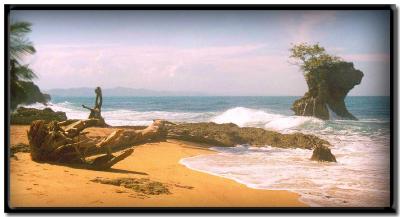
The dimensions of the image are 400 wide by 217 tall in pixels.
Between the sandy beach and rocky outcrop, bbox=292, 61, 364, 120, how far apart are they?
72 cm

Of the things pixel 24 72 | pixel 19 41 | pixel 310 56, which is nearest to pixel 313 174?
pixel 310 56

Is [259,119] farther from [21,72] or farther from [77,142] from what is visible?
[21,72]

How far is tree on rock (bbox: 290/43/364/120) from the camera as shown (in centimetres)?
581

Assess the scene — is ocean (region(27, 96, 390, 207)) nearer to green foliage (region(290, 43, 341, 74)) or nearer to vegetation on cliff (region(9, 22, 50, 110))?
vegetation on cliff (region(9, 22, 50, 110))

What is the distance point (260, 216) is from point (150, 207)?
2.96 feet

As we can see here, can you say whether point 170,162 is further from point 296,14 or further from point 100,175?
point 296,14

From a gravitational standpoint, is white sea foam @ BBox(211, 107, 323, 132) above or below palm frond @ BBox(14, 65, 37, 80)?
below

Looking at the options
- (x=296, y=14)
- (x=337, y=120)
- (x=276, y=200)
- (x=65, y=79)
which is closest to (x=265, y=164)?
(x=276, y=200)

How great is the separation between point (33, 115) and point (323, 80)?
2411mm

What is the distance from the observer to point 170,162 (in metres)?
5.85

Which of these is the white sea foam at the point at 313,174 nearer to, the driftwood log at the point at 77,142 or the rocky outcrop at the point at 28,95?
the driftwood log at the point at 77,142

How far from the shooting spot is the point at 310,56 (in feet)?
19.1

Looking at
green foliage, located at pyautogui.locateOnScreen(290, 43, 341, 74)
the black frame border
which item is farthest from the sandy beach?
green foliage, located at pyautogui.locateOnScreen(290, 43, 341, 74)

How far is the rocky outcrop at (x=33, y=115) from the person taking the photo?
578 cm
